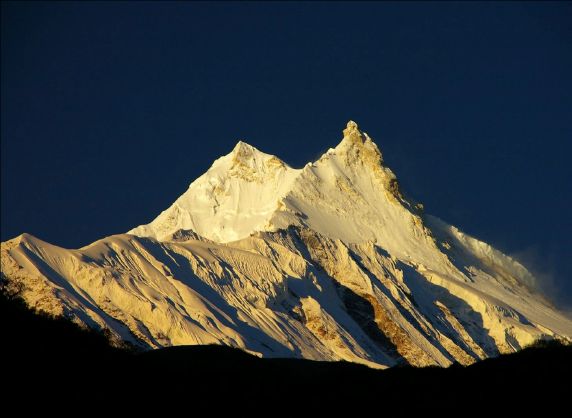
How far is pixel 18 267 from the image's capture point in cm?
15075

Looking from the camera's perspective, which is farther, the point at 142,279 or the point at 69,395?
the point at 142,279

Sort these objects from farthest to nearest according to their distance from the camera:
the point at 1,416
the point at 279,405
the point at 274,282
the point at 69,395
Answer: the point at 274,282
the point at 279,405
the point at 69,395
the point at 1,416

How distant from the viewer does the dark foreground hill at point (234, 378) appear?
4988cm

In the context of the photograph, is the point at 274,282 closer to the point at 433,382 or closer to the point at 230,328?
the point at 230,328

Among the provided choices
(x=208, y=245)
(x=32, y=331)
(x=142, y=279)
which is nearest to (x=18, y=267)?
(x=142, y=279)

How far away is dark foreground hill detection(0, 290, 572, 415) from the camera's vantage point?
4988cm

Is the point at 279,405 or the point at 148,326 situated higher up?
the point at 148,326

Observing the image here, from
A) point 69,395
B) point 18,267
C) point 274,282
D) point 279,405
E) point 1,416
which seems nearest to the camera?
point 1,416

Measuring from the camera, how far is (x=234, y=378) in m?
57.7

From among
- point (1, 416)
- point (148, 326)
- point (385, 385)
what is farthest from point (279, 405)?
point (148, 326)

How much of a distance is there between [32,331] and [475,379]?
61.1 feet

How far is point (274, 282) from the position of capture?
186m

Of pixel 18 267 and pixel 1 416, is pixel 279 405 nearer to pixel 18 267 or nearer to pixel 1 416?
pixel 1 416

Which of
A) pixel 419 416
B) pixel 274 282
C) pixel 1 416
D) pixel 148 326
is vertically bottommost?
pixel 1 416
